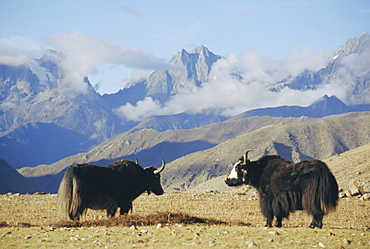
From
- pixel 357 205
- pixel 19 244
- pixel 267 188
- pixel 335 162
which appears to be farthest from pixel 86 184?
pixel 335 162

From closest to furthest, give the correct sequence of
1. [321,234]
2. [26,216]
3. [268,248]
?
1. [268,248]
2. [321,234]
3. [26,216]

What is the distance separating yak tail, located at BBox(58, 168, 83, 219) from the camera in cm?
1661

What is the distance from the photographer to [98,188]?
17219 millimetres

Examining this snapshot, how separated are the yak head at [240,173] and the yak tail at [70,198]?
526 centimetres

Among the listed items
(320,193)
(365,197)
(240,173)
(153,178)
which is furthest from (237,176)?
(365,197)

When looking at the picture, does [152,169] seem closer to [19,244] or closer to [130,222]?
[130,222]

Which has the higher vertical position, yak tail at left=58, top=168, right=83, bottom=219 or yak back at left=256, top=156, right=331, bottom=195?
yak back at left=256, top=156, right=331, bottom=195

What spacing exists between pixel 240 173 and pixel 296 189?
2442 millimetres

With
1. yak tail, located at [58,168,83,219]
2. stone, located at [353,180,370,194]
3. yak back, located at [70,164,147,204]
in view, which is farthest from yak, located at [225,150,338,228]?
stone, located at [353,180,370,194]

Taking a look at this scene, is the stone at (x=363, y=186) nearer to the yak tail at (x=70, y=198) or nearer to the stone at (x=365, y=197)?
the stone at (x=365, y=197)

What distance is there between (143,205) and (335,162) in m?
27.5

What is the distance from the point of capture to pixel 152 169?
66.9 ft

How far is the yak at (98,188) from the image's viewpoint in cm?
1667

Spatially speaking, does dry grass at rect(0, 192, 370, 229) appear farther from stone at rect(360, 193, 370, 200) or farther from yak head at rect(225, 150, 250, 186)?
yak head at rect(225, 150, 250, 186)
